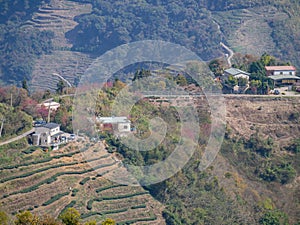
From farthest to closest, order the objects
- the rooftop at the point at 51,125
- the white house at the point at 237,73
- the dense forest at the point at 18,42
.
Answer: the dense forest at the point at 18,42, the white house at the point at 237,73, the rooftop at the point at 51,125

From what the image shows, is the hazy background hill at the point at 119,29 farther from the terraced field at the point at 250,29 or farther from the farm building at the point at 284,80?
the farm building at the point at 284,80

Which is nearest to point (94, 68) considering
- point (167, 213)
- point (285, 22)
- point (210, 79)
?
point (285, 22)

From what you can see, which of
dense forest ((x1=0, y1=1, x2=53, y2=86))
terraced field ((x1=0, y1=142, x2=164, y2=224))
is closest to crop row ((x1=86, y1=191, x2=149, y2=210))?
terraced field ((x1=0, y1=142, x2=164, y2=224))

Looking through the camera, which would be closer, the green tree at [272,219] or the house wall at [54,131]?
the green tree at [272,219]

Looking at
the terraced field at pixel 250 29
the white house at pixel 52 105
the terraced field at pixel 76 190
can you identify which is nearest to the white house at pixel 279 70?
the white house at pixel 52 105

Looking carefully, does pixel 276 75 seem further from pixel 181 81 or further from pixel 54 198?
pixel 54 198

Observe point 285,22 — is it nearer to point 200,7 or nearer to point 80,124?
point 200,7

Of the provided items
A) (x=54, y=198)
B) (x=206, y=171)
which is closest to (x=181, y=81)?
(x=206, y=171)
